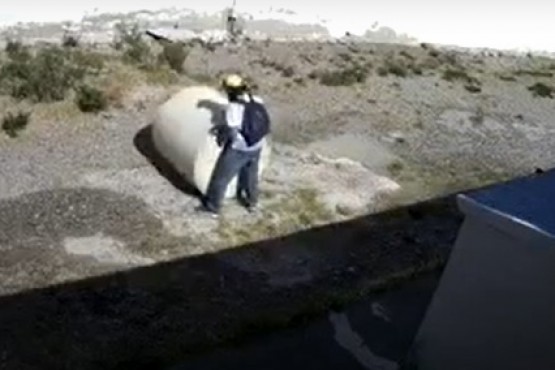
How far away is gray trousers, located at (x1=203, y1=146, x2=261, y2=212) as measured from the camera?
366 inches

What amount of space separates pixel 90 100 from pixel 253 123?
3.66m

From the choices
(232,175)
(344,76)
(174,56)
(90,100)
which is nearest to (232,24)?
(344,76)

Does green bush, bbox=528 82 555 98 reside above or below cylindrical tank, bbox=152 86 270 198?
below

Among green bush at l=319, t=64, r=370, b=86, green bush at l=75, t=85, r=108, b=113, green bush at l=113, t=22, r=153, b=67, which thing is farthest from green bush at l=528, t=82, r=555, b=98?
green bush at l=75, t=85, r=108, b=113

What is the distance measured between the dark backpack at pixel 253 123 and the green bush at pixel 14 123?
11.3 ft

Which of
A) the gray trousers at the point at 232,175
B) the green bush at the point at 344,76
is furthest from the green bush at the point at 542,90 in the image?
the gray trousers at the point at 232,175

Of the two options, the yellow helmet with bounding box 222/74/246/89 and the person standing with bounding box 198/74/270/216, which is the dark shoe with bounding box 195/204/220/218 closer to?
the person standing with bounding box 198/74/270/216

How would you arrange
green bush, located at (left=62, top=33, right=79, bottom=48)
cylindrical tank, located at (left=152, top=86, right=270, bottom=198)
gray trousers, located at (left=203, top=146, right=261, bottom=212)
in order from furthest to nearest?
green bush, located at (left=62, top=33, right=79, bottom=48) < cylindrical tank, located at (left=152, top=86, right=270, bottom=198) < gray trousers, located at (left=203, top=146, right=261, bottom=212)

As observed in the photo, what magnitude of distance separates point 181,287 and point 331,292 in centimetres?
137

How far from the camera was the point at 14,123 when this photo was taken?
433 inches

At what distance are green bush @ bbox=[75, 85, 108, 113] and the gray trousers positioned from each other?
315 cm

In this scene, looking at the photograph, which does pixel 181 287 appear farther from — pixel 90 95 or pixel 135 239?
pixel 90 95

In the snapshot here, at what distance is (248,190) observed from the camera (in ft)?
31.5

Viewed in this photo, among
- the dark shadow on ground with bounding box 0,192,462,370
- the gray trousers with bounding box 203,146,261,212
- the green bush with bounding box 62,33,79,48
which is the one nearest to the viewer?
the dark shadow on ground with bounding box 0,192,462,370
